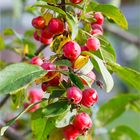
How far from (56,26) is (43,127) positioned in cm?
21

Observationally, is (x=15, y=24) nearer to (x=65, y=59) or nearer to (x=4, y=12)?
Answer: (x=4, y=12)

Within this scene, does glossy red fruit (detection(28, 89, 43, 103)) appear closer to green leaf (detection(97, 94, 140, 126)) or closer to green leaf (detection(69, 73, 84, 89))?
green leaf (detection(97, 94, 140, 126))

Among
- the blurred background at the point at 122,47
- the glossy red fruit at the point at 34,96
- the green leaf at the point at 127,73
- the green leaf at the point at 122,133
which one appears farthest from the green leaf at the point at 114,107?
the blurred background at the point at 122,47

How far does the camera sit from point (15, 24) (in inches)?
335

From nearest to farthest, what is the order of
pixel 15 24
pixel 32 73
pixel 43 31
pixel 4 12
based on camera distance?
1. pixel 32 73
2. pixel 43 31
3. pixel 15 24
4. pixel 4 12

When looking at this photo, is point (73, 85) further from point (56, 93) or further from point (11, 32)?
point (11, 32)

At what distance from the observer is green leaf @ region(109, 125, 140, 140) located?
122 centimetres

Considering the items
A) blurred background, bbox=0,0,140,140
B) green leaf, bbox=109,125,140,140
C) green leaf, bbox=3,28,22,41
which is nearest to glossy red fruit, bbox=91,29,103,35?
green leaf, bbox=109,125,140,140

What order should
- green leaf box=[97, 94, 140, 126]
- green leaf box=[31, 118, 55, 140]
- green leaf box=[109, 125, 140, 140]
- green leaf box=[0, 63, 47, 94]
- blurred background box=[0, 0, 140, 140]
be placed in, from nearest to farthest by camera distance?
green leaf box=[0, 63, 47, 94] → green leaf box=[31, 118, 55, 140] → green leaf box=[109, 125, 140, 140] → green leaf box=[97, 94, 140, 126] → blurred background box=[0, 0, 140, 140]

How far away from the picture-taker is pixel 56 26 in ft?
2.84

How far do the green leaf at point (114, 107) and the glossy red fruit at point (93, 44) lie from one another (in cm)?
44

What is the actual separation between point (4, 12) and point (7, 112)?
902 centimetres

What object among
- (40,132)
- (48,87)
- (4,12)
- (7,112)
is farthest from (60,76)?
(4,12)

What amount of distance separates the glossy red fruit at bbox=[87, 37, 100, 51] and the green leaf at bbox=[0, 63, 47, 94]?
96 millimetres
